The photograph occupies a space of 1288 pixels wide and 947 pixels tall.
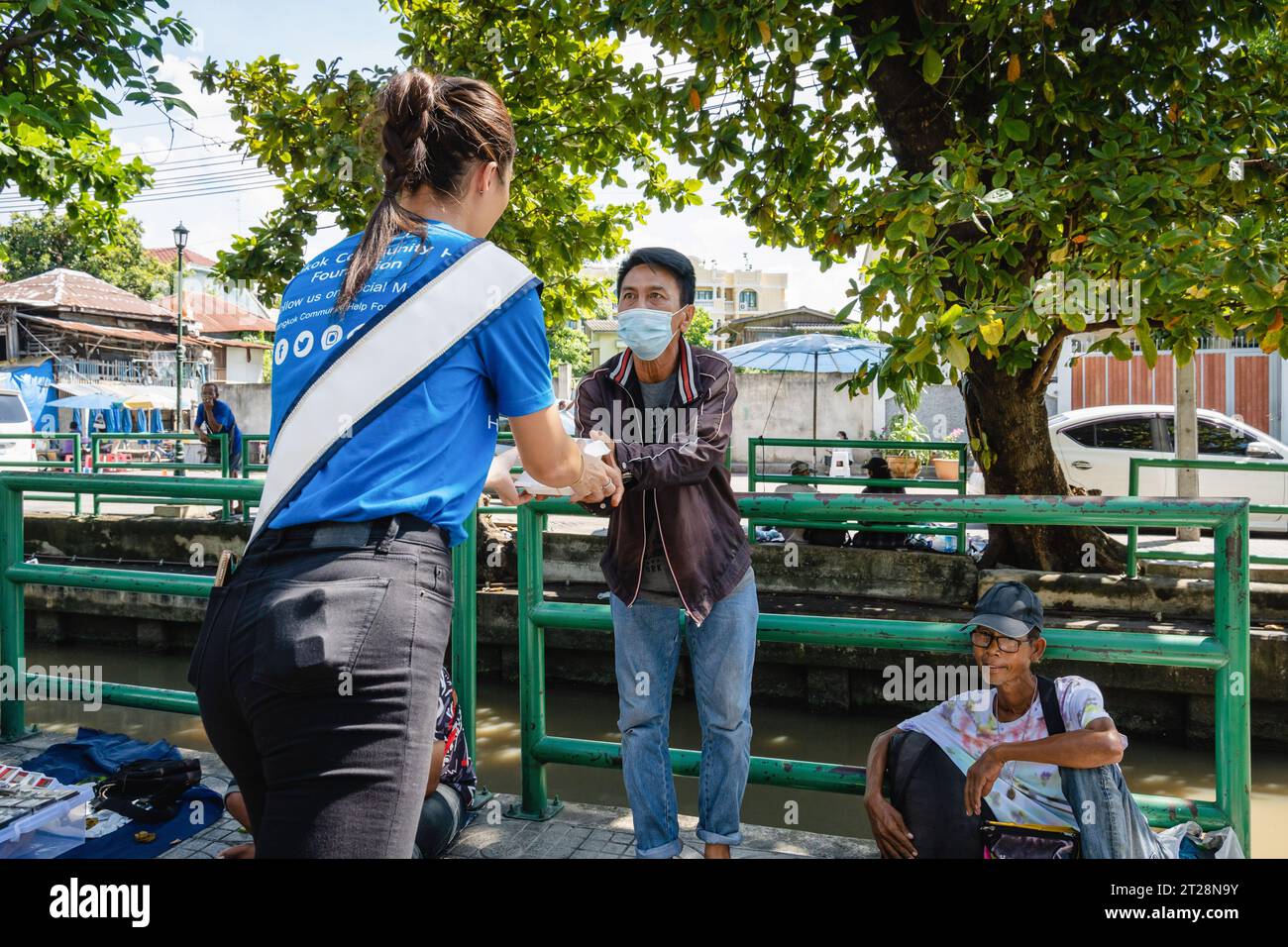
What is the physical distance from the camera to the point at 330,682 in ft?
4.29

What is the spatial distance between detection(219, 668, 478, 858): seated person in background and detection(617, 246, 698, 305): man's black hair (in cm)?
128

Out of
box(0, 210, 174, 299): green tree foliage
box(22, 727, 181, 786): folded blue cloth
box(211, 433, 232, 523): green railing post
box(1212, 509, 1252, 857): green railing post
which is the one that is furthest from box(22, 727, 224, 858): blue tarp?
box(0, 210, 174, 299): green tree foliage

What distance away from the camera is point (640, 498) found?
2.59 metres

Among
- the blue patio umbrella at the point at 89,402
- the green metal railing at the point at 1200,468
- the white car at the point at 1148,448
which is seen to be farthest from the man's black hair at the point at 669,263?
the blue patio umbrella at the point at 89,402

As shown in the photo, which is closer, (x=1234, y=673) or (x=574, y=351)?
(x=1234, y=673)

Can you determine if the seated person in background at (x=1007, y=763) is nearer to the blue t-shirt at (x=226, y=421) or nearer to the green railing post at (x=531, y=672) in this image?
the green railing post at (x=531, y=672)

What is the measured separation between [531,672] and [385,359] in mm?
1813

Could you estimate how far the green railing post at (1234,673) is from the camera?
7.64 ft

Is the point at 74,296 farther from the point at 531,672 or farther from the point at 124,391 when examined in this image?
the point at 531,672

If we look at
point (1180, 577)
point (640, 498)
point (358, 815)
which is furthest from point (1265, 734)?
point (358, 815)

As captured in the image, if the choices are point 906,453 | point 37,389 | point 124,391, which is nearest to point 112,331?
point 124,391

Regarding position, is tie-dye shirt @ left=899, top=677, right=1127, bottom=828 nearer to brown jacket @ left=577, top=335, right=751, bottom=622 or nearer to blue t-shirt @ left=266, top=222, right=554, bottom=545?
brown jacket @ left=577, top=335, right=751, bottom=622

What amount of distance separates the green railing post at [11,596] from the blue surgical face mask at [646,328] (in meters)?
2.57

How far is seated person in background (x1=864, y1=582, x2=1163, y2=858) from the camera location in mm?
2227
